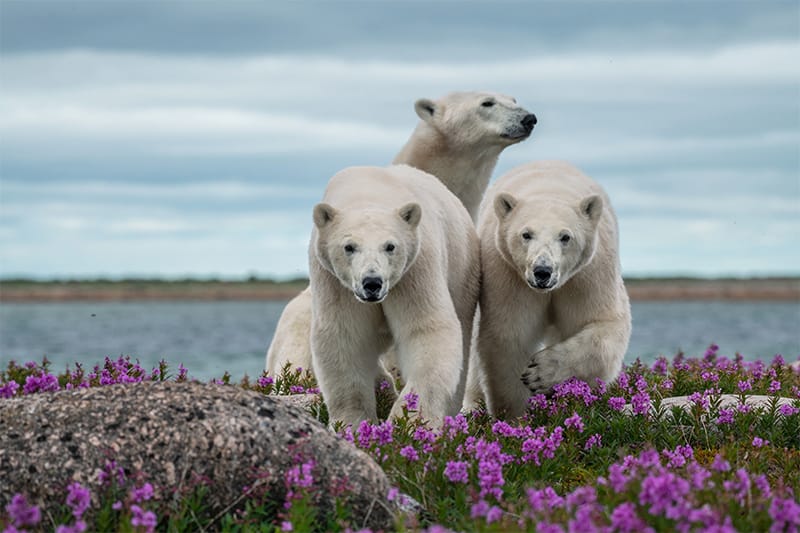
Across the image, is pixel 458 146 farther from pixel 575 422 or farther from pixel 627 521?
pixel 627 521

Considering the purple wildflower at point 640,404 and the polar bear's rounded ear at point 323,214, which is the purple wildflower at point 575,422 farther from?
the polar bear's rounded ear at point 323,214

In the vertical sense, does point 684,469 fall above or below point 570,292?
below

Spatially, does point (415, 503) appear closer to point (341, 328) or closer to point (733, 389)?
point (341, 328)

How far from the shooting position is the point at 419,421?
7148 millimetres

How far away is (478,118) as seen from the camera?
12.7 m

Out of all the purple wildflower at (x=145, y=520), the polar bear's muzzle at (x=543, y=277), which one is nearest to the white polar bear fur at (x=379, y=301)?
the polar bear's muzzle at (x=543, y=277)

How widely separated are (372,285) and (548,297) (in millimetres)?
2206

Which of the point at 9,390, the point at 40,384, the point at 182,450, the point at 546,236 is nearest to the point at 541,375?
the point at 546,236

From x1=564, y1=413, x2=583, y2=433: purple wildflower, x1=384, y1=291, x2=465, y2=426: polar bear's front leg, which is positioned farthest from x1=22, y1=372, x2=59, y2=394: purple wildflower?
x1=564, y1=413, x2=583, y2=433: purple wildflower

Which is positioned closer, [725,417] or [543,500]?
[543,500]

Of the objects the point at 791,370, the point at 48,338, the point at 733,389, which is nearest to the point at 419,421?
the point at 733,389

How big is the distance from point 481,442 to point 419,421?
0.85 m

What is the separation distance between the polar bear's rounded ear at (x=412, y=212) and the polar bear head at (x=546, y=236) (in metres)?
0.91

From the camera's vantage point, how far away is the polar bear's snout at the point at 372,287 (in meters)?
7.41
